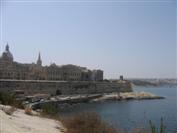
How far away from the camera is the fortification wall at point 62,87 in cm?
5616

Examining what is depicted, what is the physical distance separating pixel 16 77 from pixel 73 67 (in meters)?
16.0

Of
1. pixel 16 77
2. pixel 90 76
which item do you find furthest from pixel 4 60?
pixel 90 76

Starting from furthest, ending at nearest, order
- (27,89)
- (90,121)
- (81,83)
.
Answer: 1. (81,83)
2. (27,89)
3. (90,121)

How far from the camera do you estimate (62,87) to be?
65625 mm

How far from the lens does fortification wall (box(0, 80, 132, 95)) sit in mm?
56156

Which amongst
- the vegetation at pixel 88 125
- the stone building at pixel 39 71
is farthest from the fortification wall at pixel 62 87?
the vegetation at pixel 88 125

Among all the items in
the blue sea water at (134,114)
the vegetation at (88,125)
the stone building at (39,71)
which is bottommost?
the blue sea water at (134,114)

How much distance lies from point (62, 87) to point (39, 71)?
690 inches

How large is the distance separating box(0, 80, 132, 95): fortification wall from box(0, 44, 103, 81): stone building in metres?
10.1

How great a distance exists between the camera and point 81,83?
7138 centimetres

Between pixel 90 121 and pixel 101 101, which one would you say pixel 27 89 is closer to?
pixel 101 101

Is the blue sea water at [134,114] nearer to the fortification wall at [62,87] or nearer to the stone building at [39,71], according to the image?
the fortification wall at [62,87]

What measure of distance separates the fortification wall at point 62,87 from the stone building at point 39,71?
1006 centimetres

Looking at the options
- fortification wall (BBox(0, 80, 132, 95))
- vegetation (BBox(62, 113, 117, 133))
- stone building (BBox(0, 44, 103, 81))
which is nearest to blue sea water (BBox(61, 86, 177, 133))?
vegetation (BBox(62, 113, 117, 133))
